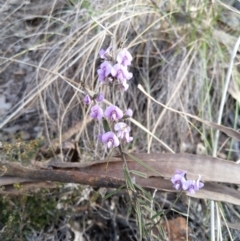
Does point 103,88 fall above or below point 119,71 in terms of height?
below

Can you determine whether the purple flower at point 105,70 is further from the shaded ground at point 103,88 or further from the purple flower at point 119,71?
the shaded ground at point 103,88

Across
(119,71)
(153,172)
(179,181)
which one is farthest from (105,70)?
(153,172)

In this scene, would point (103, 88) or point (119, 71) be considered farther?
point (103, 88)

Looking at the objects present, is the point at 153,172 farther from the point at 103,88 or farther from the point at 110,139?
the point at 103,88

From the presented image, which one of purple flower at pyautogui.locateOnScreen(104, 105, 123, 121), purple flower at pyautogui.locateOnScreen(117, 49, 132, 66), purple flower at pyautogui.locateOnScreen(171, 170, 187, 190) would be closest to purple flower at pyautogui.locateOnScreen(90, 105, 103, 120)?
purple flower at pyautogui.locateOnScreen(104, 105, 123, 121)

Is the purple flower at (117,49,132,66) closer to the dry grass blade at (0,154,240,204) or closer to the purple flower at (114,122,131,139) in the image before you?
the purple flower at (114,122,131,139)

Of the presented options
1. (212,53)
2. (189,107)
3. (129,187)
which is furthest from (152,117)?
(129,187)

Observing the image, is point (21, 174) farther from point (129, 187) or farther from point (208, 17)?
point (208, 17)

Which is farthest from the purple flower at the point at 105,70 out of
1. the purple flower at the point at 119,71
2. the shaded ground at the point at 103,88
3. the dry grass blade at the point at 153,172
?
the shaded ground at the point at 103,88

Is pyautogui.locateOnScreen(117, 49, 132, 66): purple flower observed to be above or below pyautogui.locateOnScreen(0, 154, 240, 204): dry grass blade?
above
